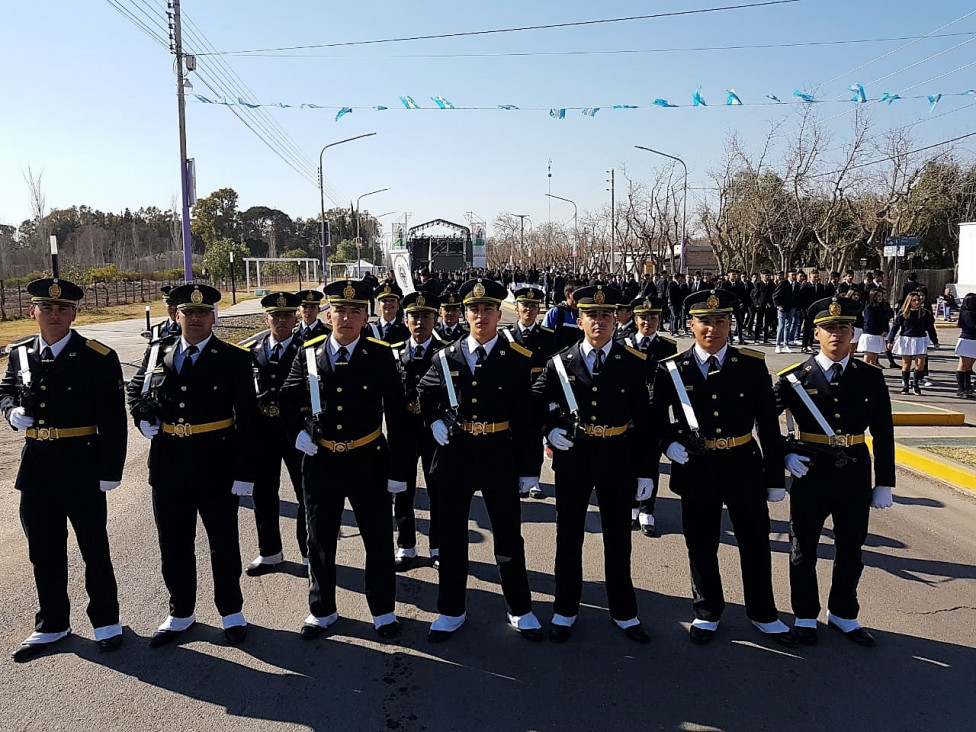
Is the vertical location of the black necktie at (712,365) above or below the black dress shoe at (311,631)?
above

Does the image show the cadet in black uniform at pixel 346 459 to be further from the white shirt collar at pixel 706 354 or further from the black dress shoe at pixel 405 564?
the white shirt collar at pixel 706 354

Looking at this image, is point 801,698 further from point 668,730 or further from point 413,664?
point 413,664

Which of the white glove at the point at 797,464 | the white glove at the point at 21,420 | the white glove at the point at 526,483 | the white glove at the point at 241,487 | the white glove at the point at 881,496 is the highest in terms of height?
the white glove at the point at 21,420

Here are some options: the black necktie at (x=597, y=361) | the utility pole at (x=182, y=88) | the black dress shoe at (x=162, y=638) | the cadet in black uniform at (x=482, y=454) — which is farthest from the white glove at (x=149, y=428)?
the utility pole at (x=182, y=88)

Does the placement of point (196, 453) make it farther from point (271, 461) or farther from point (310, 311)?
point (310, 311)

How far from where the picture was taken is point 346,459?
4.38 metres

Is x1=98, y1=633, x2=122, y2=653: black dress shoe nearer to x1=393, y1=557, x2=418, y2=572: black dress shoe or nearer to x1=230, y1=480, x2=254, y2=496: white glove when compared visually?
x1=230, y1=480, x2=254, y2=496: white glove

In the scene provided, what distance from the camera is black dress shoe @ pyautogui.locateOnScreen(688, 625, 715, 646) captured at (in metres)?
4.26

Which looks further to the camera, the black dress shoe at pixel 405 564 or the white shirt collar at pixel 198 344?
the black dress shoe at pixel 405 564

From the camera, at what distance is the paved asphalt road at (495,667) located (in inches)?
140

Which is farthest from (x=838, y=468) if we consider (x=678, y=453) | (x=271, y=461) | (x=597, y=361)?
(x=271, y=461)

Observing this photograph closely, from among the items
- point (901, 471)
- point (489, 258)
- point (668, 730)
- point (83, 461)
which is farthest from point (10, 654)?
point (489, 258)

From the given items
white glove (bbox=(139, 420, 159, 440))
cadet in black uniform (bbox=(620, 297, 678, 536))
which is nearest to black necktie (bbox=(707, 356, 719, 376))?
cadet in black uniform (bbox=(620, 297, 678, 536))

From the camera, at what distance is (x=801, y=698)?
3699mm
